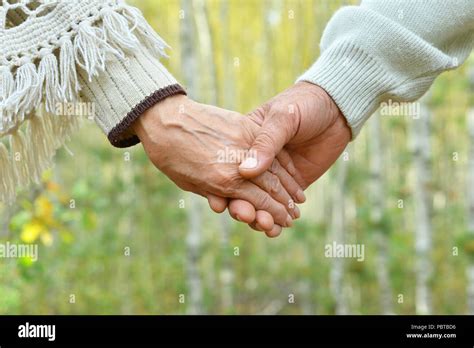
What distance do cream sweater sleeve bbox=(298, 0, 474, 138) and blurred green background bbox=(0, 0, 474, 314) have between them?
2586 mm

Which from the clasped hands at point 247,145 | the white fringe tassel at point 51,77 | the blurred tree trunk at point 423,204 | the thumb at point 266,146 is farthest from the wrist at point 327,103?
the blurred tree trunk at point 423,204

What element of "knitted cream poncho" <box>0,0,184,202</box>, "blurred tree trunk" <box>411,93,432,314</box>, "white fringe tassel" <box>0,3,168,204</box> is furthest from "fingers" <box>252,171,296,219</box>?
"blurred tree trunk" <box>411,93,432,314</box>

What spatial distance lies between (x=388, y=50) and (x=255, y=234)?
1180 centimetres

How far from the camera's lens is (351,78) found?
2.27 meters

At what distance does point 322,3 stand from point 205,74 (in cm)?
603

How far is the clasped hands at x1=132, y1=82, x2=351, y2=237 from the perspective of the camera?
7.01 ft

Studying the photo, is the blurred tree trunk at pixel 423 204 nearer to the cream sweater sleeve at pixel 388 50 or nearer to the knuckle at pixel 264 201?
the cream sweater sleeve at pixel 388 50

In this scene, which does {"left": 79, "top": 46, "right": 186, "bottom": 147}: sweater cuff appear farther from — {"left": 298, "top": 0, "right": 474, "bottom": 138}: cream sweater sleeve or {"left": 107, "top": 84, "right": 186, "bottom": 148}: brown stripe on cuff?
{"left": 298, "top": 0, "right": 474, "bottom": 138}: cream sweater sleeve

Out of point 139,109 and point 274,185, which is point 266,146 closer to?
point 274,185

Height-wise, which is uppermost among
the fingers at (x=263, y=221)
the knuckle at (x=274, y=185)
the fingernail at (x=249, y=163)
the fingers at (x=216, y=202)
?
the fingernail at (x=249, y=163)

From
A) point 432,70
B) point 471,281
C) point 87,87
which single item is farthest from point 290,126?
point 471,281

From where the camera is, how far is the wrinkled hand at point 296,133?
2.20m

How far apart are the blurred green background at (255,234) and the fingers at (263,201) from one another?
2363 mm

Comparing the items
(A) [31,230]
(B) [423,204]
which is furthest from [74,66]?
(B) [423,204]
